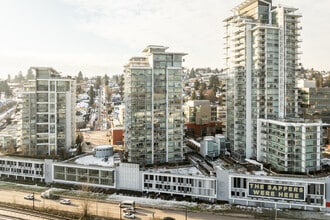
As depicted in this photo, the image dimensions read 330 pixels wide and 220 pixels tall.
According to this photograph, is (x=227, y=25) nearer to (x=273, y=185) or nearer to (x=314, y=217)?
(x=273, y=185)

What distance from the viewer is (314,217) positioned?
41.7m

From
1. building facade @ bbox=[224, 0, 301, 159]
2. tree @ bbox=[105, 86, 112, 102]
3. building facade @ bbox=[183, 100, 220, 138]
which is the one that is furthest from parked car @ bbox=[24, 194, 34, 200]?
tree @ bbox=[105, 86, 112, 102]

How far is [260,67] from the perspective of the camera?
60844 millimetres

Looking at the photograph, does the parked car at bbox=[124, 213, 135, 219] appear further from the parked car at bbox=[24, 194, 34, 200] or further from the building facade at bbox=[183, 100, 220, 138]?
the building facade at bbox=[183, 100, 220, 138]

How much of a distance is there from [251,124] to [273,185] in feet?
63.9

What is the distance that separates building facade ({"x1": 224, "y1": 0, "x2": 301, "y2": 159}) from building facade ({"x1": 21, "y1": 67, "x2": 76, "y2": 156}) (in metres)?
38.2

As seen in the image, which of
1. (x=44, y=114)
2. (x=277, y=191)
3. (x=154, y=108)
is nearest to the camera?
(x=277, y=191)

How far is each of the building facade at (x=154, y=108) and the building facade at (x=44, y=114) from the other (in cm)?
1694

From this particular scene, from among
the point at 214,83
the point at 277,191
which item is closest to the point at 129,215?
the point at 277,191

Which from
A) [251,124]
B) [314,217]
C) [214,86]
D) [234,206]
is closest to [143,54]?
[251,124]

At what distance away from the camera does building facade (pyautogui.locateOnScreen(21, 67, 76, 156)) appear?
67188 mm

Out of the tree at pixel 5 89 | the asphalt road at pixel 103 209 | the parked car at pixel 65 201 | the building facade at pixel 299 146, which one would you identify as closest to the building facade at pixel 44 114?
Result: the asphalt road at pixel 103 209

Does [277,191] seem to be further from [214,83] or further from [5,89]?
[5,89]

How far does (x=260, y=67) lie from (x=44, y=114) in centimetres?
4675
